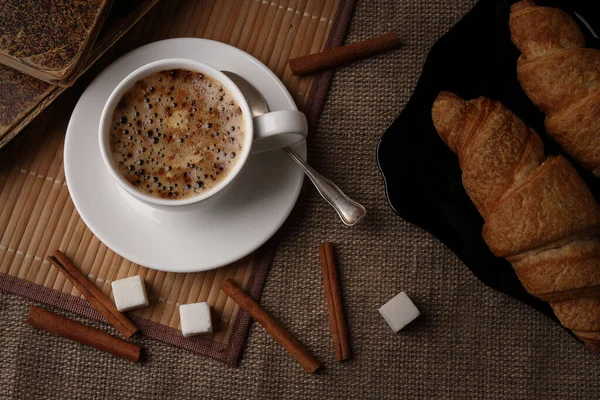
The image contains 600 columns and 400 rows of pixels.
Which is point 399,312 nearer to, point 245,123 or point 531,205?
point 531,205

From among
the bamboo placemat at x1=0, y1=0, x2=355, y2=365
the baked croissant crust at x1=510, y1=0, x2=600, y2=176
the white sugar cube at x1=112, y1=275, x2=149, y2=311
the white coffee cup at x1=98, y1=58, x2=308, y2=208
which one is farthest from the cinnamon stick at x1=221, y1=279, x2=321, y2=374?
the baked croissant crust at x1=510, y1=0, x2=600, y2=176

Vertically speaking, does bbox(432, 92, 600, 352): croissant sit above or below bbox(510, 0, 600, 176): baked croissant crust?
below

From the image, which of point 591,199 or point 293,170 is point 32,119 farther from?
point 591,199

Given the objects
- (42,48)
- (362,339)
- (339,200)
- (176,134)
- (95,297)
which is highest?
(42,48)

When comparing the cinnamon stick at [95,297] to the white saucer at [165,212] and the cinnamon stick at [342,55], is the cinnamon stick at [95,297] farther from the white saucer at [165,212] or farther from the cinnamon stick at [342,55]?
the cinnamon stick at [342,55]

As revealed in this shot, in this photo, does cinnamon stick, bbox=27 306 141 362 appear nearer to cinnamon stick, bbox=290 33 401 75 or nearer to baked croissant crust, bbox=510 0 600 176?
cinnamon stick, bbox=290 33 401 75

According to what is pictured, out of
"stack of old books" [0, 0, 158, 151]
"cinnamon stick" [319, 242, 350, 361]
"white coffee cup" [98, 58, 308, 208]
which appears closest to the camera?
"white coffee cup" [98, 58, 308, 208]

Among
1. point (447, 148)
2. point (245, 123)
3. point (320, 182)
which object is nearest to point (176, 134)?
point (245, 123)
